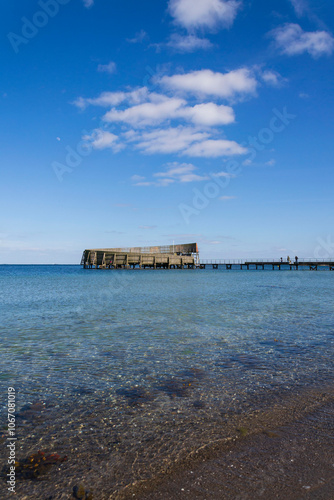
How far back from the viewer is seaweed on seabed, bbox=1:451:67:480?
448 cm

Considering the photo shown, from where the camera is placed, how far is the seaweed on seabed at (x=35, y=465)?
4.48 m

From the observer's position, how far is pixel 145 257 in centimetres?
10700

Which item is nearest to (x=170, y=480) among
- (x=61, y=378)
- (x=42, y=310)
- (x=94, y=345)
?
(x=61, y=378)

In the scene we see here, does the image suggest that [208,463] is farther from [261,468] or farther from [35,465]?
[35,465]

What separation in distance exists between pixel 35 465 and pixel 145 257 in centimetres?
10246

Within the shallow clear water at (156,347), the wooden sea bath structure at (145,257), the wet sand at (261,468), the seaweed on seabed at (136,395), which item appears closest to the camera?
the wet sand at (261,468)

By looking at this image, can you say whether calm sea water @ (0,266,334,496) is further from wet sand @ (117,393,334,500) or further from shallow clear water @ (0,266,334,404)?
wet sand @ (117,393,334,500)

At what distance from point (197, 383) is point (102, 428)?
2.97 m

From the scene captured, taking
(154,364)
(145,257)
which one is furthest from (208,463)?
(145,257)

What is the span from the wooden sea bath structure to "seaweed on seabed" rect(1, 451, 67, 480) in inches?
3923

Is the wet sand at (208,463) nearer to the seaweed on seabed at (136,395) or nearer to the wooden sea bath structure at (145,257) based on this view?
the seaweed on seabed at (136,395)

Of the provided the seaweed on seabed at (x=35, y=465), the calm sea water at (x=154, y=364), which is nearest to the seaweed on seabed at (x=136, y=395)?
the calm sea water at (x=154, y=364)

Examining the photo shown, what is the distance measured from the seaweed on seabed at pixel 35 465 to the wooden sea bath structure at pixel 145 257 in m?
99.6

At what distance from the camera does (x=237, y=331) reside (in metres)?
14.3
